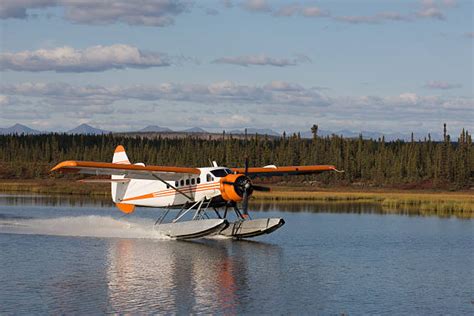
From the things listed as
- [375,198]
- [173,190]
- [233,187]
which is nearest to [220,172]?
[233,187]

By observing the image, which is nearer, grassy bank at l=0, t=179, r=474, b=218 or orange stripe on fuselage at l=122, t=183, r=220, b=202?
orange stripe on fuselage at l=122, t=183, r=220, b=202

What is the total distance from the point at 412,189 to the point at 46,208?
4552 centimetres

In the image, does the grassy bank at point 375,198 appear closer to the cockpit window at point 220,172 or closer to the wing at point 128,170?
the cockpit window at point 220,172

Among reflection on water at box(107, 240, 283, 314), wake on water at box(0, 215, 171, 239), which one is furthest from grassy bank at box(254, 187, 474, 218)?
reflection on water at box(107, 240, 283, 314)

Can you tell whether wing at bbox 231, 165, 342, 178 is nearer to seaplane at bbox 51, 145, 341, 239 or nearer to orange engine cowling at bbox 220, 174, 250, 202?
seaplane at bbox 51, 145, 341, 239

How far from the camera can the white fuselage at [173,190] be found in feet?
98.1

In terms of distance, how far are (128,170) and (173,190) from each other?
2.58 m

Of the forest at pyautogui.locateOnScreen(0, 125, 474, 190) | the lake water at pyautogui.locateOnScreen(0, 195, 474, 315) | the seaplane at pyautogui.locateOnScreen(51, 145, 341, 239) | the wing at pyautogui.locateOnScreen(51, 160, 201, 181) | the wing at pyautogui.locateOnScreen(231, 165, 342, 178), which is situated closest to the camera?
the lake water at pyautogui.locateOnScreen(0, 195, 474, 315)

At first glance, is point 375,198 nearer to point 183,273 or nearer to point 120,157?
point 120,157

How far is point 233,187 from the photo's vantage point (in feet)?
94.9

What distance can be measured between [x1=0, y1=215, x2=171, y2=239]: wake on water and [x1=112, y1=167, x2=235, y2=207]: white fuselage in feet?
4.25

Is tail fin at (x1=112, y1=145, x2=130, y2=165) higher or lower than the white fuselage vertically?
higher

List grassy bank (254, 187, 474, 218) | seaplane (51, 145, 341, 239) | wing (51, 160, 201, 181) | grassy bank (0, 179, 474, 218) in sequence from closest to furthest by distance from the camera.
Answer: wing (51, 160, 201, 181) < seaplane (51, 145, 341, 239) < grassy bank (254, 187, 474, 218) < grassy bank (0, 179, 474, 218)

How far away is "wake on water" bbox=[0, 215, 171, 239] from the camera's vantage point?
108ft
